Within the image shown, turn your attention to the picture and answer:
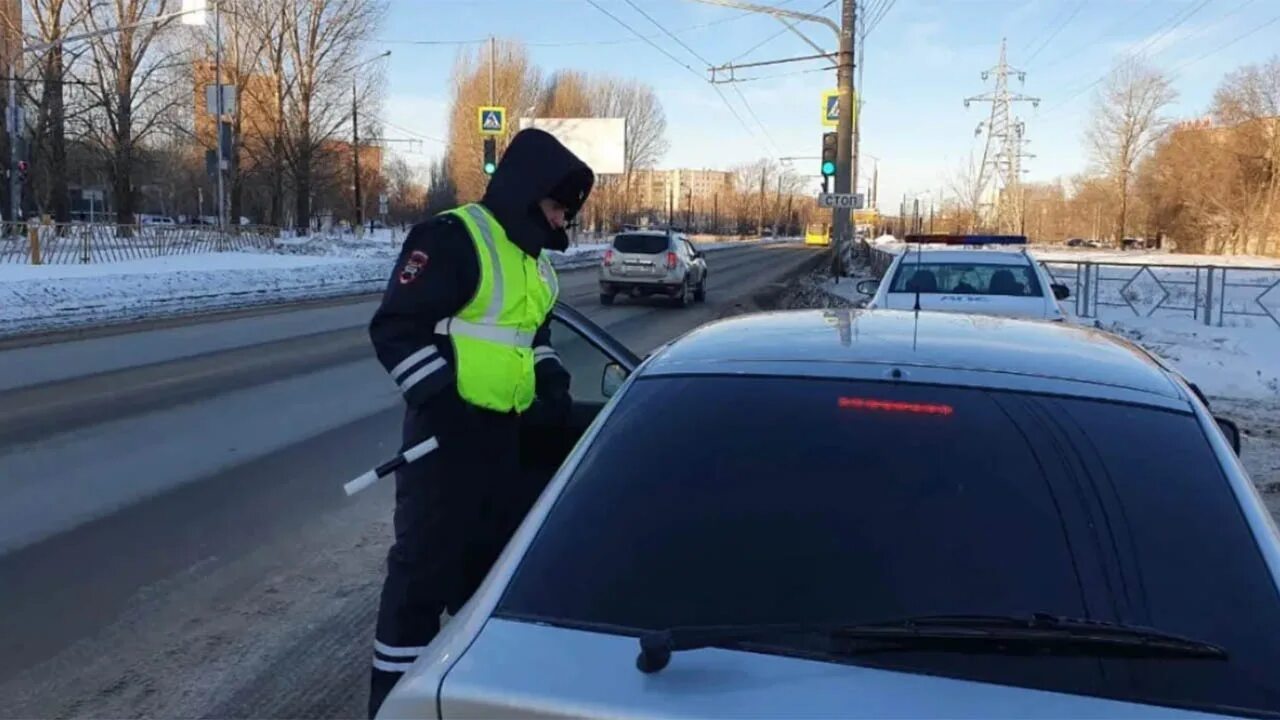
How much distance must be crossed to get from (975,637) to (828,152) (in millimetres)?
26010

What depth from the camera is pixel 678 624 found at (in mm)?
1966

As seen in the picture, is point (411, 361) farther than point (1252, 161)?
No

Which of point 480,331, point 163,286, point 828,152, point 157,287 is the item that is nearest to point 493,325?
point 480,331

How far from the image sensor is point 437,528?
10.8 ft

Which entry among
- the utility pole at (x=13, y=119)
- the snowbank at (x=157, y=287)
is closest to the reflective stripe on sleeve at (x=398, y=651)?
the snowbank at (x=157, y=287)

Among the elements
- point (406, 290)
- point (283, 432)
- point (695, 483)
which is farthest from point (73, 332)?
point (695, 483)

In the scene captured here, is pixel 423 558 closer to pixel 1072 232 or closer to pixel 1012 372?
pixel 1012 372

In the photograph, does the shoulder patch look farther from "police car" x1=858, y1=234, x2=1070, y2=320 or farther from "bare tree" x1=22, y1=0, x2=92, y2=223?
"bare tree" x1=22, y1=0, x2=92, y2=223

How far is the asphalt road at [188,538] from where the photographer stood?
3.92 metres

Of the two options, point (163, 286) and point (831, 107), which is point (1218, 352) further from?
point (163, 286)

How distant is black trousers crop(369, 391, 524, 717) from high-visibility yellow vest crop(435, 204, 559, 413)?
7 centimetres

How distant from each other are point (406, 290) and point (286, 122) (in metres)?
54.8

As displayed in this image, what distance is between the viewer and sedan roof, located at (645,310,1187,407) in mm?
2576

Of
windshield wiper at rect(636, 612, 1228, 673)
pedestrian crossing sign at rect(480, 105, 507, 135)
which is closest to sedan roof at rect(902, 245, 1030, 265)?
windshield wiper at rect(636, 612, 1228, 673)
